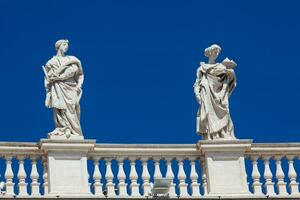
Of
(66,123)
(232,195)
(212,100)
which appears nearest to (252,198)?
(232,195)

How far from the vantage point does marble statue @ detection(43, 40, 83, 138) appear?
2984cm

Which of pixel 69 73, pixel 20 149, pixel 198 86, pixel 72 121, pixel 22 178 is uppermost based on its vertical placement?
pixel 69 73

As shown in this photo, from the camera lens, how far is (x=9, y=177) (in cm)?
2919

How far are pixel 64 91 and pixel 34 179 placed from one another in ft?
7.47

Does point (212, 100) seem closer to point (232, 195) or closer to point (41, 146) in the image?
point (232, 195)

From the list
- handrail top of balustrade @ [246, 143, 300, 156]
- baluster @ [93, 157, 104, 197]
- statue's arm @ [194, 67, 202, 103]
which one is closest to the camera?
baluster @ [93, 157, 104, 197]

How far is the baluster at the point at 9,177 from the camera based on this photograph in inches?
1141

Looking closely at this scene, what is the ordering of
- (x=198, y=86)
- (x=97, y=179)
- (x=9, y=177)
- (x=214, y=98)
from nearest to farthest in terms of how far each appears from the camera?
(x=9, y=177) < (x=97, y=179) < (x=214, y=98) < (x=198, y=86)

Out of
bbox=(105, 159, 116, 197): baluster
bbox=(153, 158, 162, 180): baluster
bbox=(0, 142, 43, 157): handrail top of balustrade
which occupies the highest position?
bbox=(0, 142, 43, 157): handrail top of balustrade

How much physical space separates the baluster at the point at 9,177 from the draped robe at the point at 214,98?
4737mm

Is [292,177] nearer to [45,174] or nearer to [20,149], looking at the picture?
[45,174]

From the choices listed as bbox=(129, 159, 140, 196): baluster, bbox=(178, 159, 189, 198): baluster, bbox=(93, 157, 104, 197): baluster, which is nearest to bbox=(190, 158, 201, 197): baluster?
bbox=(178, 159, 189, 198): baluster

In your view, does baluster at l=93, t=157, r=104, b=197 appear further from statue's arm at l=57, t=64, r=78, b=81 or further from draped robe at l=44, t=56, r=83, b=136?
statue's arm at l=57, t=64, r=78, b=81

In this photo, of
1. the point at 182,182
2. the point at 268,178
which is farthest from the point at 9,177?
the point at 268,178
